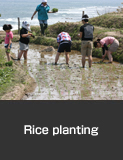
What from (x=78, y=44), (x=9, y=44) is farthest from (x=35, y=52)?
(x=9, y=44)

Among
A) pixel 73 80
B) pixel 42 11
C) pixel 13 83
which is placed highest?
pixel 42 11

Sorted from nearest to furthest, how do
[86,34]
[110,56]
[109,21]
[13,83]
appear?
1. [13,83]
2. [86,34]
3. [110,56]
4. [109,21]

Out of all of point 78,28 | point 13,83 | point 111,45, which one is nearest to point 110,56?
point 111,45

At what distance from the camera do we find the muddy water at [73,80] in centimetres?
717

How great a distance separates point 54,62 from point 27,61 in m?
0.96

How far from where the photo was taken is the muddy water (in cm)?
717

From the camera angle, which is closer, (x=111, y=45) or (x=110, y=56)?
(x=111, y=45)

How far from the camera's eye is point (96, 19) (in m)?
17.2

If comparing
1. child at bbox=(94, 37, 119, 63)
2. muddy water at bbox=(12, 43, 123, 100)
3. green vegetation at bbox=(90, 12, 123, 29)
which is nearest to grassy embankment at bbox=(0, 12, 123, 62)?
green vegetation at bbox=(90, 12, 123, 29)

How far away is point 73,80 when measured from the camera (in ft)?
27.9

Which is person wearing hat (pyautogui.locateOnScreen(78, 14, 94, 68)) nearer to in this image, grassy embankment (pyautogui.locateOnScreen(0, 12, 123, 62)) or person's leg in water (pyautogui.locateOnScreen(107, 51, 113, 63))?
person's leg in water (pyautogui.locateOnScreen(107, 51, 113, 63))

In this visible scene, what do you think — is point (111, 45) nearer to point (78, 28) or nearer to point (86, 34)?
point (86, 34)

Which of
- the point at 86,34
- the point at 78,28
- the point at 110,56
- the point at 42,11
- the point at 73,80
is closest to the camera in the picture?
the point at 73,80

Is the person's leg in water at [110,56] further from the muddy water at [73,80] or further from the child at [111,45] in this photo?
the muddy water at [73,80]
